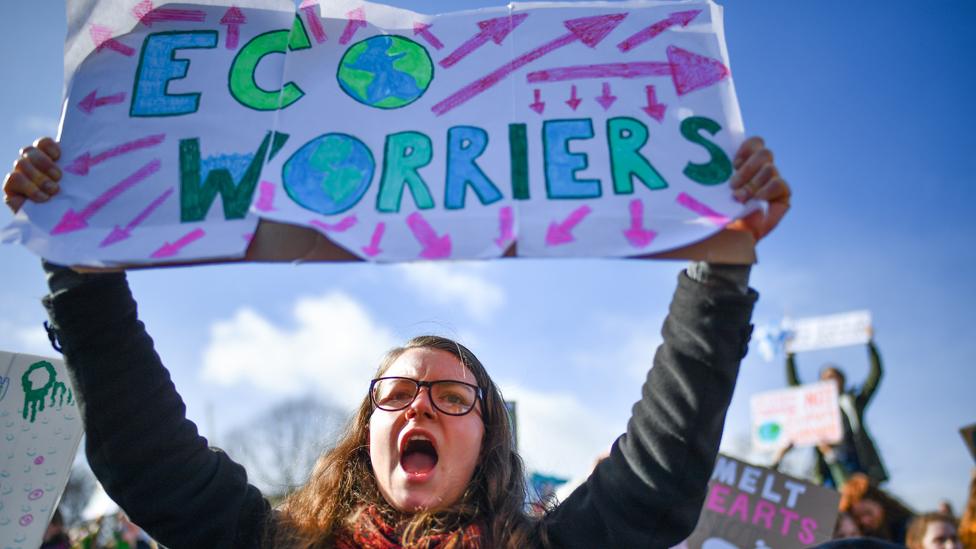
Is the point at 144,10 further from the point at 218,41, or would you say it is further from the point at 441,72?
the point at 441,72

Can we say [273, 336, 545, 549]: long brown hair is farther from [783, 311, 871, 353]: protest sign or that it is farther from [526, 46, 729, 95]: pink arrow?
[783, 311, 871, 353]: protest sign

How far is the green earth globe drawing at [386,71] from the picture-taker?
6.01ft

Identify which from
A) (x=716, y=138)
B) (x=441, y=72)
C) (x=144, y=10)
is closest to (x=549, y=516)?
(x=716, y=138)

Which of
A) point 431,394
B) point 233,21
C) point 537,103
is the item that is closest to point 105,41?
point 233,21

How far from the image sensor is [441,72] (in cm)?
185

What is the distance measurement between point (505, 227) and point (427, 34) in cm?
65

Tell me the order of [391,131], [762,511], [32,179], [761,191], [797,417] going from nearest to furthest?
1. [761,191]
2. [32,179]
3. [391,131]
4. [762,511]
5. [797,417]

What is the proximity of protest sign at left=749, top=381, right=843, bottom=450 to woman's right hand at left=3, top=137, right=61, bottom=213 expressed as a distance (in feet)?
20.2

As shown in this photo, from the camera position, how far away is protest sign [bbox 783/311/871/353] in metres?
9.36

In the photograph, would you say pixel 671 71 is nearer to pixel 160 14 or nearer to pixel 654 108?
pixel 654 108

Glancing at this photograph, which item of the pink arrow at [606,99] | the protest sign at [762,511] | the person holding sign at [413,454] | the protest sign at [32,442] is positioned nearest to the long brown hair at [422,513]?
the person holding sign at [413,454]

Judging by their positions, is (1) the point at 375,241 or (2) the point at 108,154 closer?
(1) the point at 375,241

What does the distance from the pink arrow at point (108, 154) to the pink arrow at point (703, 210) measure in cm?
121

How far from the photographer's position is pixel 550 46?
1880 millimetres
